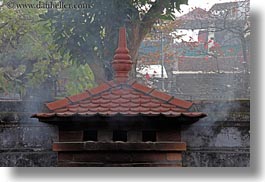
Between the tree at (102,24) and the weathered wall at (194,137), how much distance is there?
0.84 ft

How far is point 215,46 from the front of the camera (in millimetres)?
1696

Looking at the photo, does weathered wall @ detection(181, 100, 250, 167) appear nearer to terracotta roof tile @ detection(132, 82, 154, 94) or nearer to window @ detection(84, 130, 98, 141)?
terracotta roof tile @ detection(132, 82, 154, 94)

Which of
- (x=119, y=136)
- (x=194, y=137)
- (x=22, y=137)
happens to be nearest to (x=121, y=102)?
(x=119, y=136)

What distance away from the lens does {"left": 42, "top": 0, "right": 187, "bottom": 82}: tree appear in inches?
66.2

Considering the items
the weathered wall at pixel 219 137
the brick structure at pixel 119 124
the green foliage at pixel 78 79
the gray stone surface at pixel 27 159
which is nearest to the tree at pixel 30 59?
the green foliage at pixel 78 79

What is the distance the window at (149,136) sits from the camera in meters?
1.58

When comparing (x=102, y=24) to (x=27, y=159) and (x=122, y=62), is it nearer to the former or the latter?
(x=122, y=62)

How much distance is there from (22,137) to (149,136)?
477mm

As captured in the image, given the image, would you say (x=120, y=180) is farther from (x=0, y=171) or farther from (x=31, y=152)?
(x=0, y=171)

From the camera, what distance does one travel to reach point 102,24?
1.69 meters

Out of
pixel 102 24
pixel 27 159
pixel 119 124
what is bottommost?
pixel 27 159

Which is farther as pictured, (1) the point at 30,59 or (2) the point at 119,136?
(1) the point at 30,59

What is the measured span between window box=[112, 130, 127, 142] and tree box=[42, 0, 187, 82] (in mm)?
232

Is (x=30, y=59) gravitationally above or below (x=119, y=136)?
above
